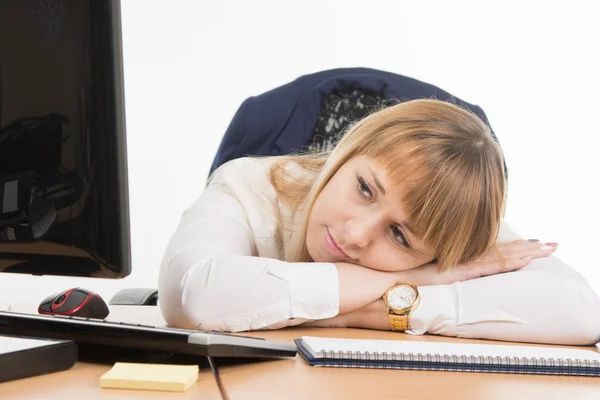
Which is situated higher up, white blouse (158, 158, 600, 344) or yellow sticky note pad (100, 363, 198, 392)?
yellow sticky note pad (100, 363, 198, 392)

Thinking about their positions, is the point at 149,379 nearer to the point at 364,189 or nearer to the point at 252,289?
the point at 252,289

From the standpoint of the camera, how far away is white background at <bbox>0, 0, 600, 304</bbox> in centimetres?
317

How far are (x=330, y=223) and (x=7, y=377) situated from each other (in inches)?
28.1

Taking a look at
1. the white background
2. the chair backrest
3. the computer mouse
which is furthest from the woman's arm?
the white background

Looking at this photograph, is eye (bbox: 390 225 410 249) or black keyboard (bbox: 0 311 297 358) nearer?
black keyboard (bbox: 0 311 297 358)

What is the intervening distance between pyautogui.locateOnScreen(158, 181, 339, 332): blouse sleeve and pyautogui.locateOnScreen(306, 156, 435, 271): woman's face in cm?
10

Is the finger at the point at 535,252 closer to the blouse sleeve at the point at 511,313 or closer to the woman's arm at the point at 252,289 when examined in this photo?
the blouse sleeve at the point at 511,313

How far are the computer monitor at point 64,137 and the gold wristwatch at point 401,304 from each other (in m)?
0.51

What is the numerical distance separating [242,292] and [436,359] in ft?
1.21

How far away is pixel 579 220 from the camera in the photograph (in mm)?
3244

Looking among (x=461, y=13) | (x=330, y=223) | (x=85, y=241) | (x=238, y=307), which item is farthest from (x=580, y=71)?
(x=85, y=241)

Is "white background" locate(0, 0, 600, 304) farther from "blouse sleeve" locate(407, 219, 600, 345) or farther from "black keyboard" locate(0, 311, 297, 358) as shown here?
"black keyboard" locate(0, 311, 297, 358)

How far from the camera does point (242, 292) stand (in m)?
1.07

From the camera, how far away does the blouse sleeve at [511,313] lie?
1.15m
